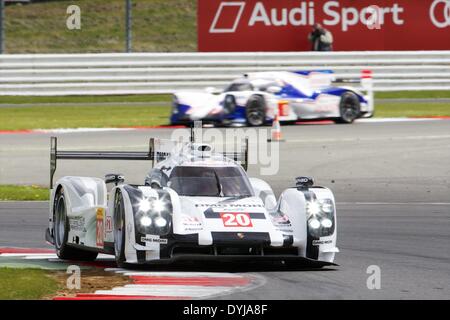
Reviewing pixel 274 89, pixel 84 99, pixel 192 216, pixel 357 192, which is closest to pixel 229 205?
pixel 192 216

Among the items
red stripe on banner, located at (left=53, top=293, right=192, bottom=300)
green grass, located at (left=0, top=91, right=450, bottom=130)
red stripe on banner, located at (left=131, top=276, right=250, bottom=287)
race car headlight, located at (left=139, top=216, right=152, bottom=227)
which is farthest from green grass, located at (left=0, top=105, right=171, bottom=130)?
red stripe on banner, located at (left=53, top=293, right=192, bottom=300)

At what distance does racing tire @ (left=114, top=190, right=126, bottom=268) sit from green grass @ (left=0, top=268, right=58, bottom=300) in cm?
71

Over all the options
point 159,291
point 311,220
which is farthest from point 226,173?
point 159,291

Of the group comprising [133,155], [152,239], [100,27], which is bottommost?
[152,239]

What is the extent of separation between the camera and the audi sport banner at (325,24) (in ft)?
109

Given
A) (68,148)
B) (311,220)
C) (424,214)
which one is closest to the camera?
(311,220)

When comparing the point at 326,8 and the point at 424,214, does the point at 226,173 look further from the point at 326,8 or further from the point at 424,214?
the point at 326,8

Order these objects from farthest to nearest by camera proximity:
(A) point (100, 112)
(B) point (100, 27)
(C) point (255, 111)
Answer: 1. (B) point (100, 27)
2. (A) point (100, 112)
3. (C) point (255, 111)

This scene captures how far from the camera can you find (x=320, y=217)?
1183 cm

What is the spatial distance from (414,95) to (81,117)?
9.12 m

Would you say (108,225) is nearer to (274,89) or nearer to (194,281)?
(194,281)

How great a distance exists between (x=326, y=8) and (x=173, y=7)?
746cm

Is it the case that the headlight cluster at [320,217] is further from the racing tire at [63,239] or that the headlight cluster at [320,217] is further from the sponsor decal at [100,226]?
the racing tire at [63,239]
